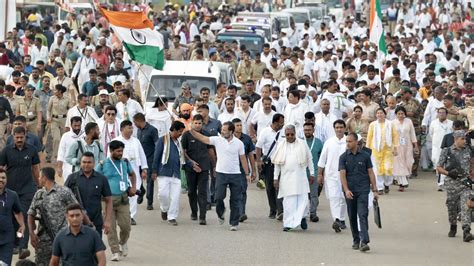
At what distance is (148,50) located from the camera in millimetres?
22031

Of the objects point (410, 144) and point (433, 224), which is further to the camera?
point (410, 144)

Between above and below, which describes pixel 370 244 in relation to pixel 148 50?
below

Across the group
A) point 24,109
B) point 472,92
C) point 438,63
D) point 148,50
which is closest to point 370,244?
point 148,50

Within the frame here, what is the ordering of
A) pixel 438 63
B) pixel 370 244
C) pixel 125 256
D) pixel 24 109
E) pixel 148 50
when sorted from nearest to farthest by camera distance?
1. pixel 125 256
2. pixel 370 244
3. pixel 148 50
4. pixel 24 109
5. pixel 438 63

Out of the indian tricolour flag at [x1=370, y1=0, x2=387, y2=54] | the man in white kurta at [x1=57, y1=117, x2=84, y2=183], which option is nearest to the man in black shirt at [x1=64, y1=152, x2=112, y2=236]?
the man in white kurta at [x1=57, y1=117, x2=84, y2=183]

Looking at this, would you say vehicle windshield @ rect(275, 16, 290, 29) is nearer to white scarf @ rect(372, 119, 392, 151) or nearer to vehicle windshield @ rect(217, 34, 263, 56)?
vehicle windshield @ rect(217, 34, 263, 56)

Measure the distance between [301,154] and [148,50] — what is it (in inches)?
143

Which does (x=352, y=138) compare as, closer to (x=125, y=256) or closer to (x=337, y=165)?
(x=337, y=165)

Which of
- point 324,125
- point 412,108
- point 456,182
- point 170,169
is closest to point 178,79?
point 412,108

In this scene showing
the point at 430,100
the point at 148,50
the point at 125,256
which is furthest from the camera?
the point at 430,100

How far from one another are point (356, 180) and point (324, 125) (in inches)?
162

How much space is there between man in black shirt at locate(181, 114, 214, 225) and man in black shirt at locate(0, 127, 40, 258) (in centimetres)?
307

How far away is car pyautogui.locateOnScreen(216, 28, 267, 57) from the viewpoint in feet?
131

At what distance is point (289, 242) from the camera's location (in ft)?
61.0
